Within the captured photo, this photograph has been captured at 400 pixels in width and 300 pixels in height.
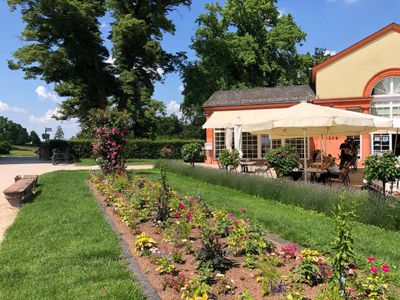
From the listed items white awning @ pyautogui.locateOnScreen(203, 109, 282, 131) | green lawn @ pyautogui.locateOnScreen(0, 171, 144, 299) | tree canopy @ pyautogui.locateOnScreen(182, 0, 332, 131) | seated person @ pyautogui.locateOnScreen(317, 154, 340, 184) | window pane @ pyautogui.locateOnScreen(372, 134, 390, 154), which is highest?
tree canopy @ pyautogui.locateOnScreen(182, 0, 332, 131)

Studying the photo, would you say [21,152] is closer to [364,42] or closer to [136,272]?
[364,42]

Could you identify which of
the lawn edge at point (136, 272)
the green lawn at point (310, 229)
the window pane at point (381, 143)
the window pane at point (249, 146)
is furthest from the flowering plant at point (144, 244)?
the window pane at point (249, 146)

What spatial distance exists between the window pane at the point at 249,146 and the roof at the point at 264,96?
2.20 metres

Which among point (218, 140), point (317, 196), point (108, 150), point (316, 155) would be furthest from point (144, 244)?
point (218, 140)

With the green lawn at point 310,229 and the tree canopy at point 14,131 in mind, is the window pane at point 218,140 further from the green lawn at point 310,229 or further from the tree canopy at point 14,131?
the tree canopy at point 14,131

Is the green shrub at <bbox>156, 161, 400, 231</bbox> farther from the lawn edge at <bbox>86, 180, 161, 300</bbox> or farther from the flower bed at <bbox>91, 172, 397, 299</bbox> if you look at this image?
the lawn edge at <bbox>86, 180, 161, 300</bbox>

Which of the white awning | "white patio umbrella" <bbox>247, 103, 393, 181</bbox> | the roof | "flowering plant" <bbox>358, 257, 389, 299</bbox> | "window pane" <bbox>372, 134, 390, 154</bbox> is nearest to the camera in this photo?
"flowering plant" <bbox>358, 257, 389, 299</bbox>

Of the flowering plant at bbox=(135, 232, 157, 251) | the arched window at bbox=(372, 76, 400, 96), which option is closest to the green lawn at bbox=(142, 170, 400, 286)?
the flowering plant at bbox=(135, 232, 157, 251)

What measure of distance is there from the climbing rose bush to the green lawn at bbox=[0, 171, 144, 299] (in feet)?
15.6

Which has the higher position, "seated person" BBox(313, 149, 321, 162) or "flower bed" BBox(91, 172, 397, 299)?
"seated person" BBox(313, 149, 321, 162)

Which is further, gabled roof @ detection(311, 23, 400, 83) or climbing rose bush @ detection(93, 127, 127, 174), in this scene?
gabled roof @ detection(311, 23, 400, 83)

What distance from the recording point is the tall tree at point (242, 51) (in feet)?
124

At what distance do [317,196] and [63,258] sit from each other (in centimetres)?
552

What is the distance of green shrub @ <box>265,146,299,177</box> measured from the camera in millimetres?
11383
